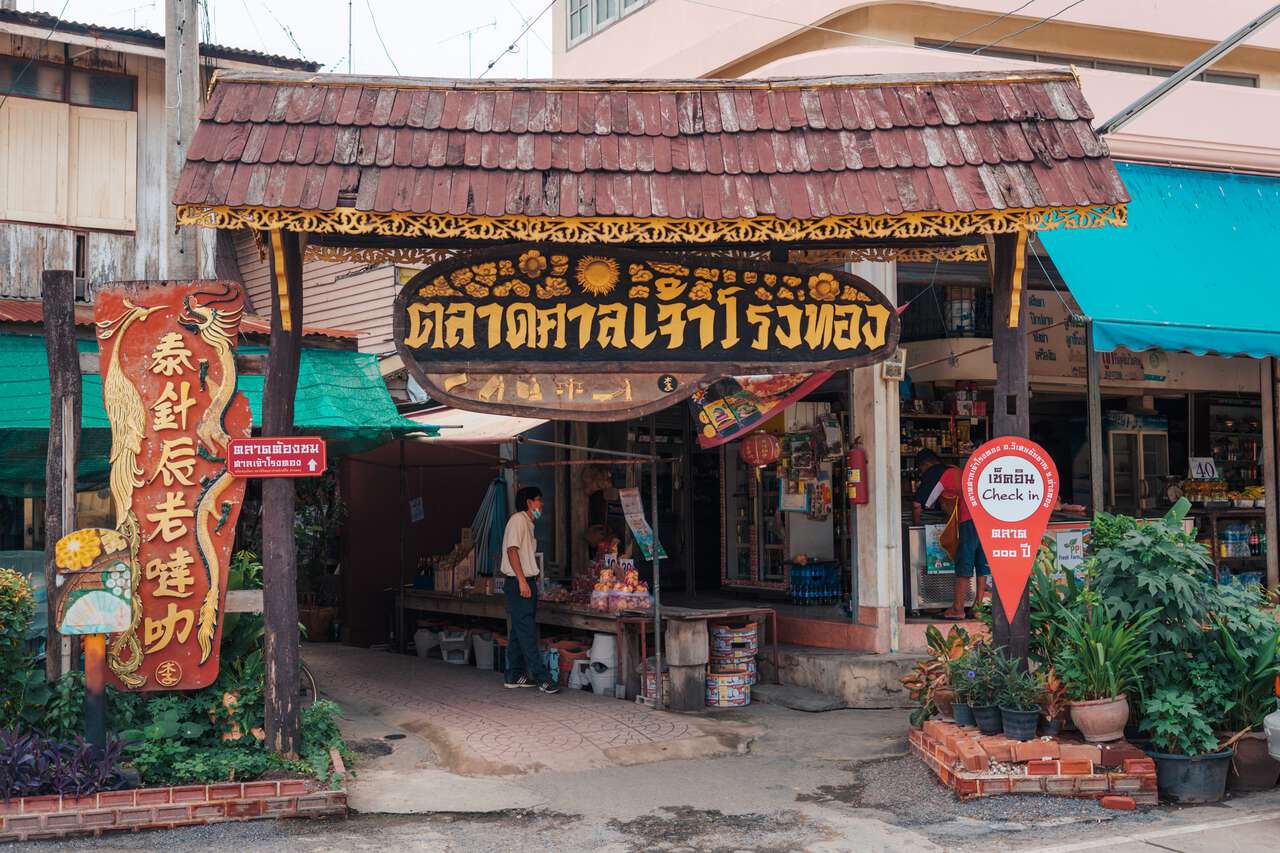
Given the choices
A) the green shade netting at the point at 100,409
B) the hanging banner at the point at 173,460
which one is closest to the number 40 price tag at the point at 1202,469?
the green shade netting at the point at 100,409

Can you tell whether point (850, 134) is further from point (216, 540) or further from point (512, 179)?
point (216, 540)

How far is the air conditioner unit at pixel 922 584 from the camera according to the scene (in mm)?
11562

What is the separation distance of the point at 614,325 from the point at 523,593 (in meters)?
3.80

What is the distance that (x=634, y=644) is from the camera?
432 inches

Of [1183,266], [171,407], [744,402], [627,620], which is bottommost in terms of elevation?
[627,620]

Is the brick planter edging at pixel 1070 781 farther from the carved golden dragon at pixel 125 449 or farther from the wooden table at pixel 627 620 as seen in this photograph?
the carved golden dragon at pixel 125 449

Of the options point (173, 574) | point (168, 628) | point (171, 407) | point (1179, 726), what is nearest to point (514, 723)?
point (168, 628)

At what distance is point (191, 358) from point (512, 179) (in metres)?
2.37

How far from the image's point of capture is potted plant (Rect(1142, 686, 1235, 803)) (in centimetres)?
732

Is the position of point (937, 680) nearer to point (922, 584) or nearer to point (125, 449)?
point (922, 584)

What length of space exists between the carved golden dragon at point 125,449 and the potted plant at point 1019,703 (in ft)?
18.2

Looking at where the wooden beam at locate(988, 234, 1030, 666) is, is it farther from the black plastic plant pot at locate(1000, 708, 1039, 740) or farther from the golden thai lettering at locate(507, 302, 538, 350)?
the golden thai lettering at locate(507, 302, 538, 350)

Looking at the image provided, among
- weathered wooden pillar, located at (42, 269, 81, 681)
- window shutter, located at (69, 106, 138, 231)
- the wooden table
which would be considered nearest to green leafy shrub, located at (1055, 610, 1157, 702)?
the wooden table

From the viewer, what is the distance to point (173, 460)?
745 cm
